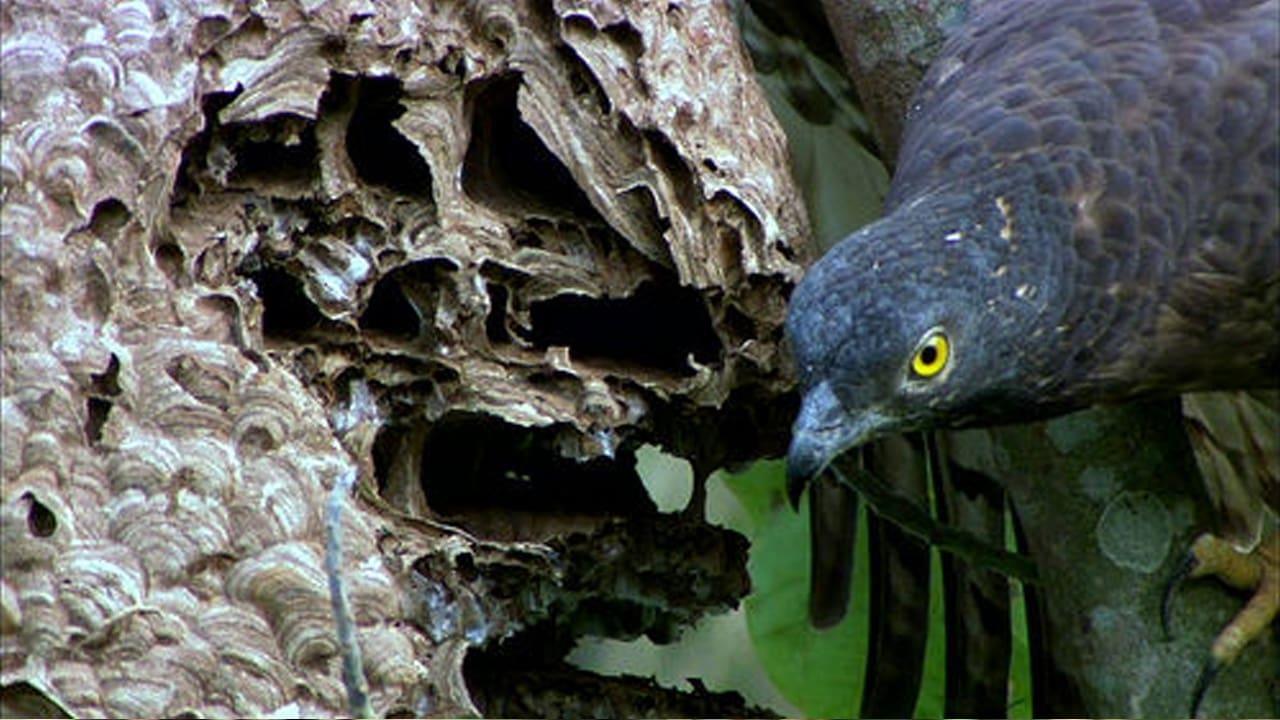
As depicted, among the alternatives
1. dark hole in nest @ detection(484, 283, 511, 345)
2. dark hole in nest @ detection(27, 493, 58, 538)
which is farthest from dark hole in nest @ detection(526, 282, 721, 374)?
dark hole in nest @ detection(27, 493, 58, 538)

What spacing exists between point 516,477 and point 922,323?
84cm

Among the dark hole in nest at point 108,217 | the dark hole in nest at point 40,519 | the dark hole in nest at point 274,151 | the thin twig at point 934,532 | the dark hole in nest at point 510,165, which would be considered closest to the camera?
the dark hole in nest at point 40,519

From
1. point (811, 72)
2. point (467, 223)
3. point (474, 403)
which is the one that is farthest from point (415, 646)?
point (811, 72)

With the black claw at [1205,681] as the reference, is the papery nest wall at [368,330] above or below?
above

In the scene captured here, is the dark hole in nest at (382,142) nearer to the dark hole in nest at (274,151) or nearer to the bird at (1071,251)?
the dark hole in nest at (274,151)

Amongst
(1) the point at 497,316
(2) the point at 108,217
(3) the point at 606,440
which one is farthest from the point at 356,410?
(2) the point at 108,217

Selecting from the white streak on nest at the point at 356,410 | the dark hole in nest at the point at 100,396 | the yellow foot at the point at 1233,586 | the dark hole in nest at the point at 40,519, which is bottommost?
the yellow foot at the point at 1233,586

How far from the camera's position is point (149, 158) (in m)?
3.60

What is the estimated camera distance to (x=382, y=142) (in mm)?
4062

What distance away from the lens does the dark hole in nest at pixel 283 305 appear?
3.84 metres

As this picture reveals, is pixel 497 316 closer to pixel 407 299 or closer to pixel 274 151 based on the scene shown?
pixel 407 299

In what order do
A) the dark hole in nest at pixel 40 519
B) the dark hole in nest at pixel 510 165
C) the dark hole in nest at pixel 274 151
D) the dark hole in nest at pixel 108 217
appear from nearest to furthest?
1. the dark hole in nest at pixel 40 519
2. the dark hole in nest at pixel 108 217
3. the dark hole in nest at pixel 274 151
4. the dark hole in nest at pixel 510 165

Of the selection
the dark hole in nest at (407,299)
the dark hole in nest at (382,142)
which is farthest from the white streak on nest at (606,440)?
the dark hole in nest at (382,142)

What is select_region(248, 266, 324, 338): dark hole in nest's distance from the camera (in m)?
3.84
